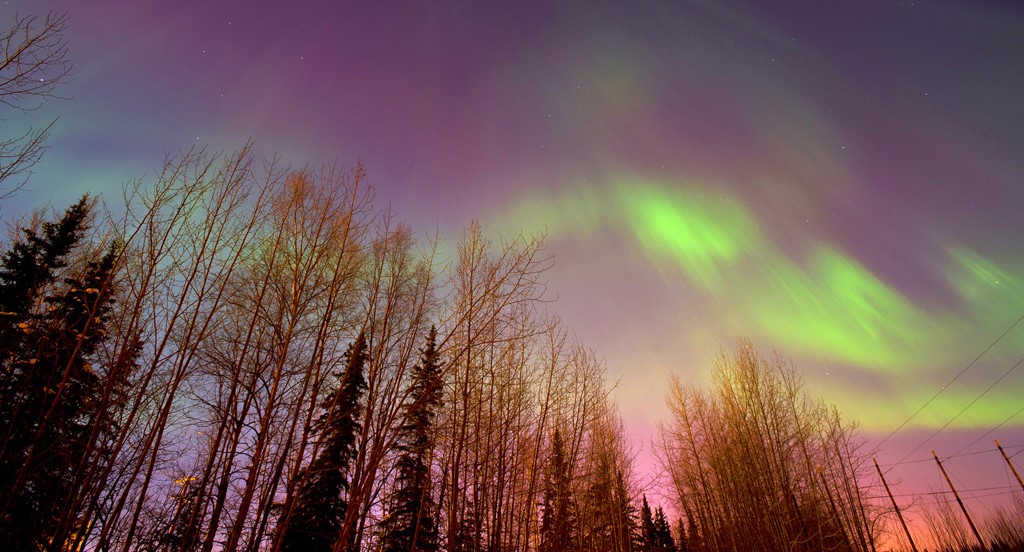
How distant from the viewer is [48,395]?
25.1ft

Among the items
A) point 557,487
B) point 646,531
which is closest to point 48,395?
point 557,487

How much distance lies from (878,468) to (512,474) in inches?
1317

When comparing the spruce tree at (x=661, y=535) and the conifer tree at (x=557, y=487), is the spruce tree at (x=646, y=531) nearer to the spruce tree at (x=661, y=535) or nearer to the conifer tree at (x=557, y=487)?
the spruce tree at (x=661, y=535)

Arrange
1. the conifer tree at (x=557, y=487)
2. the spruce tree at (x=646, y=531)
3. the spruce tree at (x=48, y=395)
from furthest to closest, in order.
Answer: the spruce tree at (x=646, y=531), the conifer tree at (x=557, y=487), the spruce tree at (x=48, y=395)

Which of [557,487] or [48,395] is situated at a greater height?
[48,395]

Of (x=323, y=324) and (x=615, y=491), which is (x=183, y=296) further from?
(x=615, y=491)

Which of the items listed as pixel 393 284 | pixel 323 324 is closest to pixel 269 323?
→ pixel 323 324

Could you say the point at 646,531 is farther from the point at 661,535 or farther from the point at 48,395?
the point at 48,395

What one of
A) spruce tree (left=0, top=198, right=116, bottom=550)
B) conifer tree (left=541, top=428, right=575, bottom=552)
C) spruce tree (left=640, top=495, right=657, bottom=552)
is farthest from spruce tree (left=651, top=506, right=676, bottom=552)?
spruce tree (left=0, top=198, right=116, bottom=550)

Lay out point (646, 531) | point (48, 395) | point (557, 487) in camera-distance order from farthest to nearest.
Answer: point (646, 531) → point (557, 487) → point (48, 395)

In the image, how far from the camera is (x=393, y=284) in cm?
641

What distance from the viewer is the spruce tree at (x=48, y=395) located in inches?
210

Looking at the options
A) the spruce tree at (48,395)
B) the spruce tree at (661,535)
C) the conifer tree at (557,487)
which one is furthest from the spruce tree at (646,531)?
the spruce tree at (48,395)

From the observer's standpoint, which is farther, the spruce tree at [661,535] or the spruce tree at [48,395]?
the spruce tree at [661,535]
